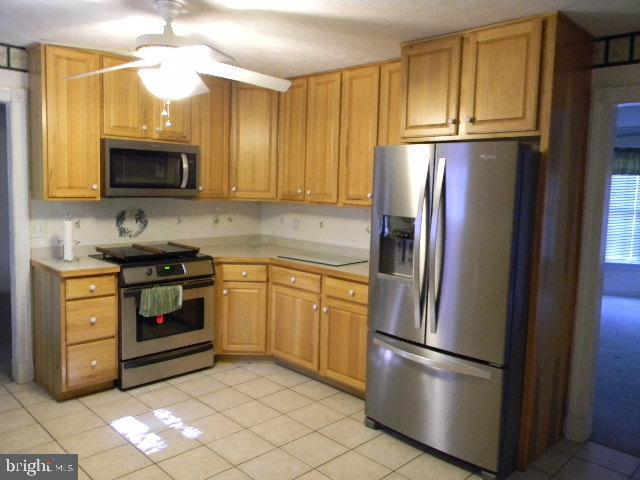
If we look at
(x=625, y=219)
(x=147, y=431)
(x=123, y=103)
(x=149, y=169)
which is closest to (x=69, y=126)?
(x=123, y=103)

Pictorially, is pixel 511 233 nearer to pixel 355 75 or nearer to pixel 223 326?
pixel 355 75

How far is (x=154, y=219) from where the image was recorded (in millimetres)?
4203

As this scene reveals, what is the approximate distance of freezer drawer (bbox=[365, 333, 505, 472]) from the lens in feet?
8.25

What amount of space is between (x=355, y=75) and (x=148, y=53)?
1766 mm

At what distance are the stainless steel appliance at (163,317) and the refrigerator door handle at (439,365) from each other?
153 cm

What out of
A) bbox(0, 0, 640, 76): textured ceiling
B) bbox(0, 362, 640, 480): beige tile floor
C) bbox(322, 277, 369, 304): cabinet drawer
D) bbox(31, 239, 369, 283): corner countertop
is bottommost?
bbox(0, 362, 640, 480): beige tile floor

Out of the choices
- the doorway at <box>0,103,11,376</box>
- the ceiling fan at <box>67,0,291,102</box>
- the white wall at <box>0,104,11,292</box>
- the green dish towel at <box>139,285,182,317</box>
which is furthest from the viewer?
the white wall at <box>0,104,11,292</box>

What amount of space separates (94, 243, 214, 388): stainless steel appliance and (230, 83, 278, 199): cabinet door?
29.6 inches

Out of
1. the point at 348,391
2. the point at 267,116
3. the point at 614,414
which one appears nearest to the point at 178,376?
the point at 348,391

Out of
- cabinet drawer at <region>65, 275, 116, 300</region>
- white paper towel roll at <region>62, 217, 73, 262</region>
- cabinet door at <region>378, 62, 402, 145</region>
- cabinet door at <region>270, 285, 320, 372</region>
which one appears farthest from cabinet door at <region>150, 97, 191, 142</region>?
cabinet door at <region>378, 62, 402, 145</region>

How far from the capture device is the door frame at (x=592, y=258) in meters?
2.82

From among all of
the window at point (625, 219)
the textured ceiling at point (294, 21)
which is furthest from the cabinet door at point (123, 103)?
the window at point (625, 219)

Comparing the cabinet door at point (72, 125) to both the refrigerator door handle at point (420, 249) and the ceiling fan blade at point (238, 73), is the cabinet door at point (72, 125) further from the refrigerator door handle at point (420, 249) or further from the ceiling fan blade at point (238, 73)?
the refrigerator door handle at point (420, 249)

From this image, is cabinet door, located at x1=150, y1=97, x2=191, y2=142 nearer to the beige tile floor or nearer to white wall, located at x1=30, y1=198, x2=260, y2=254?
white wall, located at x1=30, y1=198, x2=260, y2=254
